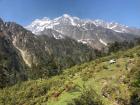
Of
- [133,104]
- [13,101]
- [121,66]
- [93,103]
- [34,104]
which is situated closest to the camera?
[93,103]

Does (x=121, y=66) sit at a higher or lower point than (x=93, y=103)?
higher

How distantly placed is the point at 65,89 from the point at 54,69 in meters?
91.1

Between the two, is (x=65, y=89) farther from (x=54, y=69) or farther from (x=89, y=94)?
(x=54, y=69)

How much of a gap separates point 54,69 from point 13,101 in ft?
279

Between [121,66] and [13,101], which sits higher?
[121,66]

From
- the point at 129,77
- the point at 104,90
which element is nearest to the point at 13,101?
the point at 104,90

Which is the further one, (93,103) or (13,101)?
(13,101)

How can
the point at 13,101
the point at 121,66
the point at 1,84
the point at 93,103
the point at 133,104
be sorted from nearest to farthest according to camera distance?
1. the point at 93,103
2. the point at 133,104
3. the point at 13,101
4. the point at 121,66
5. the point at 1,84

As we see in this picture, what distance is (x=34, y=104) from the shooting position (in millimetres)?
42344

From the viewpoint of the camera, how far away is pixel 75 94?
130 ft

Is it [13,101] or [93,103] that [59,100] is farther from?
[13,101]

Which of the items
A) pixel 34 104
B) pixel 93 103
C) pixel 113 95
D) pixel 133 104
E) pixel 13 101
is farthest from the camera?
pixel 13 101

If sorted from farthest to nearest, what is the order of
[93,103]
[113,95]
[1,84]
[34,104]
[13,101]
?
[1,84]
[13,101]
[34,104]
[113,95]
[93,103]

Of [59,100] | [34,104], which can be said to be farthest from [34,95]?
[59,100]
